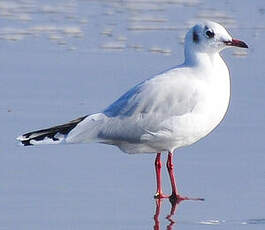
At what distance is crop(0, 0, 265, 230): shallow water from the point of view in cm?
748

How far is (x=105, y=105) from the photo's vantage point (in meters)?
10.0

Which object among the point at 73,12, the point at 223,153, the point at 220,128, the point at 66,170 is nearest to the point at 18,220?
the point at 66,170

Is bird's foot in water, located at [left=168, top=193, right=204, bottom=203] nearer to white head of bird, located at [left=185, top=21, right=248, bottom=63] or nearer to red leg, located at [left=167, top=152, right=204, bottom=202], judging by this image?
red leg, located at [left=167, top=152, right=204, bottom=202]

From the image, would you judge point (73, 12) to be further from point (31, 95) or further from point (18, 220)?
point (18, 220)

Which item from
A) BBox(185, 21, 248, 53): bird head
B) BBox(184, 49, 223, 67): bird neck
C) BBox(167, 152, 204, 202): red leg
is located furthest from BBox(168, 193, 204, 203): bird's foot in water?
BBox(185, 21, 248, 53): bird head

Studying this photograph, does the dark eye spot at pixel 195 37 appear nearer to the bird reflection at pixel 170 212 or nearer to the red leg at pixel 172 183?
the red leg at pixel 172 183

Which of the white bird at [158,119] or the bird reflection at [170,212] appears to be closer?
the bird reflection at [170,212]

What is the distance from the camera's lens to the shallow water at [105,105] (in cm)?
748

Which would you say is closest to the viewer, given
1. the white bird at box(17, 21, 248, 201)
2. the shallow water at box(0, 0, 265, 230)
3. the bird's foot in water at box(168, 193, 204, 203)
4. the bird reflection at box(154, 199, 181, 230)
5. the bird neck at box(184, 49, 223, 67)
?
the bird reflection at box(154, 199, 181, 230)

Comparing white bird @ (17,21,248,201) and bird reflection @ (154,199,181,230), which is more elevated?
white bird @ (17,21,248,201)

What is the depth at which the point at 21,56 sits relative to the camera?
11.6 m

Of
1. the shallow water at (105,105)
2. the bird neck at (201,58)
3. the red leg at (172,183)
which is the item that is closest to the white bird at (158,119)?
the red leg at (172,183)

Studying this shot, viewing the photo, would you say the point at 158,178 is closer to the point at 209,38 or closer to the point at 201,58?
the point at 201,58

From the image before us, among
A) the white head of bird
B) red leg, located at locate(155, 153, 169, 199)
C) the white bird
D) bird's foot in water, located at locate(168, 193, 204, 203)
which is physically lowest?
bird's foot in water, located at locate(168, 193, 204, 203)
